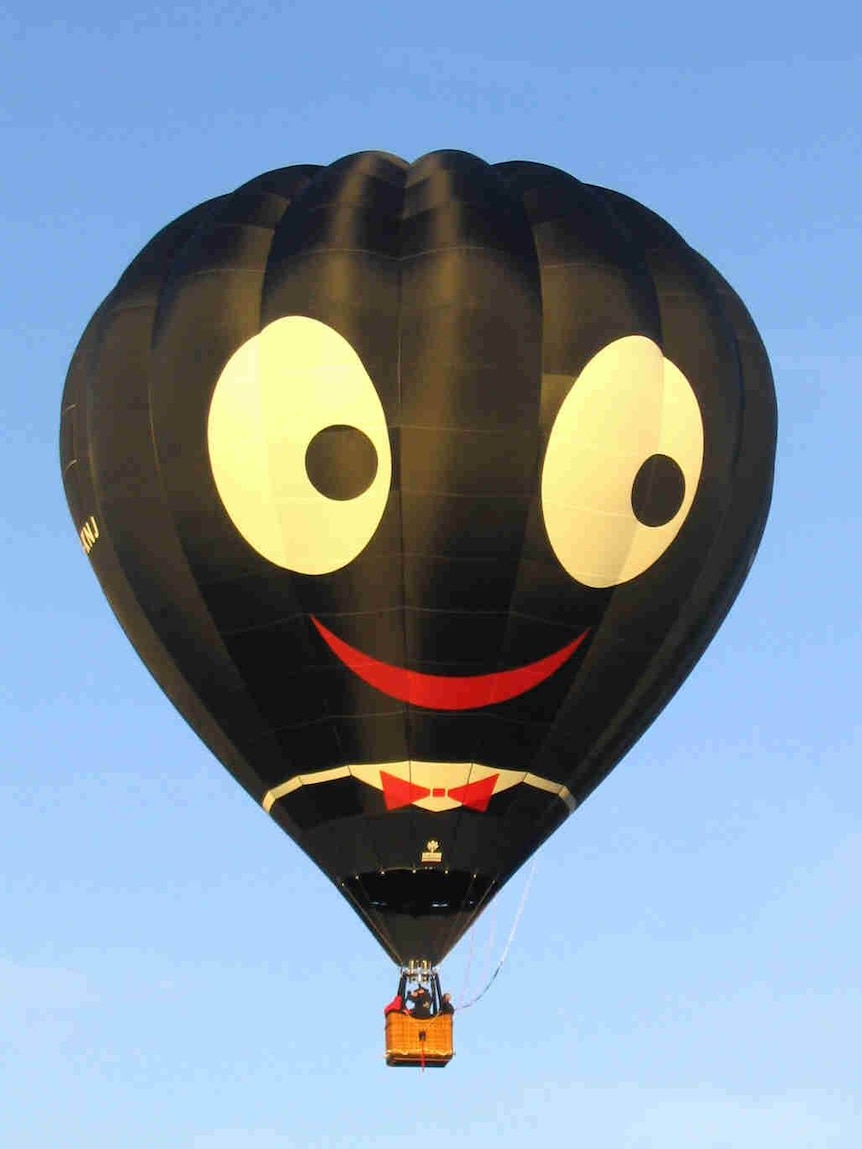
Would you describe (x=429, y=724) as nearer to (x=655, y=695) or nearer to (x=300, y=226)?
(x=655, y=695)

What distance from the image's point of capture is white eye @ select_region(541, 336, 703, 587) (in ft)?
97.4

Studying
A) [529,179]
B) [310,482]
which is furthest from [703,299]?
[310,482]

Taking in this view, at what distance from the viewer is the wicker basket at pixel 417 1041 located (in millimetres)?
29984

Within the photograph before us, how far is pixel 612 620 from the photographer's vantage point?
30188 millimetres

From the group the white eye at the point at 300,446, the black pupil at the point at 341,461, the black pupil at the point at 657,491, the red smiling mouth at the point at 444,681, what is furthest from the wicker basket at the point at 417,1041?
the black pupil at the point at 657,491

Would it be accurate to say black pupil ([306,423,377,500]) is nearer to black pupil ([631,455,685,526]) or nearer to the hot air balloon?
the hot air balloon

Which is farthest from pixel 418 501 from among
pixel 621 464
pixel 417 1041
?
pixel 417 1041

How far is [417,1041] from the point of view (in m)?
30.0

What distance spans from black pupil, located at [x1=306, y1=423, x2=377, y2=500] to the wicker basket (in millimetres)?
4259

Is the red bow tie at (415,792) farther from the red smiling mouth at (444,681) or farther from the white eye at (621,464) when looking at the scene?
the white eye at (621,464)

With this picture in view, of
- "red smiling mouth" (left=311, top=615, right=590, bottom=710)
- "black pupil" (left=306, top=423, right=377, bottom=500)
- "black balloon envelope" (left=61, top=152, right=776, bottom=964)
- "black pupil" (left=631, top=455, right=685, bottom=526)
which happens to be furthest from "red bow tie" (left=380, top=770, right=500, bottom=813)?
"black pupil" (left=631, top=455, right=685, bottom=526)

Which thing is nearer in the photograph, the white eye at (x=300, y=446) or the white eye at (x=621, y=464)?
the white eye at (x=300, y=446)

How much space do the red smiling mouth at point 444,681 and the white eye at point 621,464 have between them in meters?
0.80

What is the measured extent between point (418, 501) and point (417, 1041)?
4340mm
